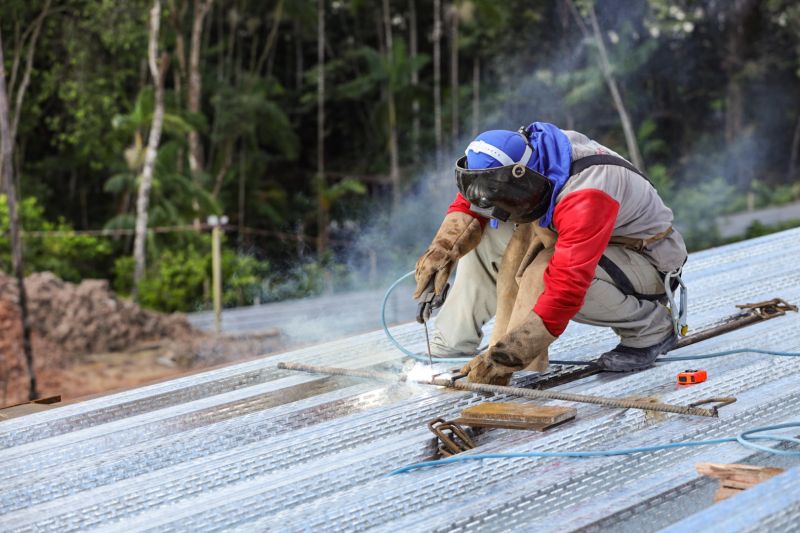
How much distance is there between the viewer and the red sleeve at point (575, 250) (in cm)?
313

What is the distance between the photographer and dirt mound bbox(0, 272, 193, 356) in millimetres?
12656

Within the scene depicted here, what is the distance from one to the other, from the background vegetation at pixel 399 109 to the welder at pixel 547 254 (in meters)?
16.6

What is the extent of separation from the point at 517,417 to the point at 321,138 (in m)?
23.0

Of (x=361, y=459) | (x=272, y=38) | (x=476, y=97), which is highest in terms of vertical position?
(x=272, y=38)

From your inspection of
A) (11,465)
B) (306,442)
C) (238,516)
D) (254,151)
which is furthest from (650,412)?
(254,151)

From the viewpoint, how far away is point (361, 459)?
284 centimetres

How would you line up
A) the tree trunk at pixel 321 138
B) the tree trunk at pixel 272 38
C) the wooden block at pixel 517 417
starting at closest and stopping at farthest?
the wooden block at pixel 517 417 < the tree trunk at pixel 321 138 < the tree trunk at pixel 272 38

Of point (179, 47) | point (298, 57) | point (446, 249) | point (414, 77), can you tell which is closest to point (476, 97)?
point (414, 77)

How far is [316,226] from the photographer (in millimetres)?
24641

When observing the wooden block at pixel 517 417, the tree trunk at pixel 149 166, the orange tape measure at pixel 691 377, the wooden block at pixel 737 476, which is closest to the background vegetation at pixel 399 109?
the tree trunk at pixel 149 166

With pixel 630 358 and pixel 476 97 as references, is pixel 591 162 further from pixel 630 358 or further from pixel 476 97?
pixel 476 97

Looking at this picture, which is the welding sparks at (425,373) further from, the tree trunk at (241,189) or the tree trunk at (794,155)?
the tree trunk at (794,155)

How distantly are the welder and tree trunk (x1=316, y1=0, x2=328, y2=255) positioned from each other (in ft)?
63.0

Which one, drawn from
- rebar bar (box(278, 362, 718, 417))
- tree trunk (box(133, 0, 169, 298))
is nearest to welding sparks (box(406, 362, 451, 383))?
rebar bar (box(278, 362, 718, 417))
